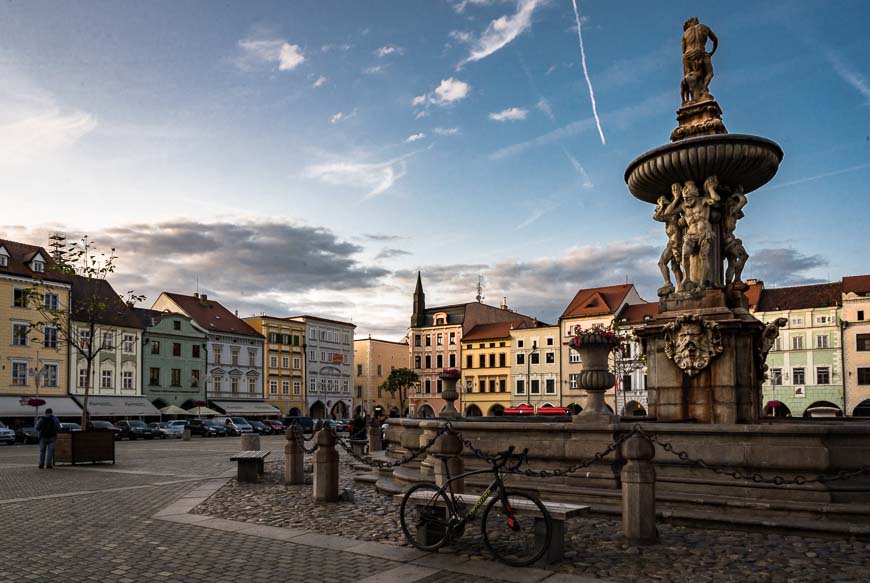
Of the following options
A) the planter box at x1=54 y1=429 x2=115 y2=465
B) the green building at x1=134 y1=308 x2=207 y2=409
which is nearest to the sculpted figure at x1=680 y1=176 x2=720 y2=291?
the planter box at x1=54 y1=429 x2=115 y2=465

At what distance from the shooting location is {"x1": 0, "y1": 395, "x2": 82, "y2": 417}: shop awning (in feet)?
156

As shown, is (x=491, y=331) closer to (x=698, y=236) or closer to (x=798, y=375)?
(x=798, y=375)

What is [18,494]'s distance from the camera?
13945mm

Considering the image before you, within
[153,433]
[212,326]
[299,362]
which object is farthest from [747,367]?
[299,362]

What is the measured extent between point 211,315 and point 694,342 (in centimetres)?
6347

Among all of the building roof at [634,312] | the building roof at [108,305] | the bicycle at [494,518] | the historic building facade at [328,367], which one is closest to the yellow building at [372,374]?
the historic building facade at [328,367]

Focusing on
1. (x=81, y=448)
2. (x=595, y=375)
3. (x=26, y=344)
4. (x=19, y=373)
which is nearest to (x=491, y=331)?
(x=26, y=344)

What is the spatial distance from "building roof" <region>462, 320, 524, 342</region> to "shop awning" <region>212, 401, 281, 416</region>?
22.3m

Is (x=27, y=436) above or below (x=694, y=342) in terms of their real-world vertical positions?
below

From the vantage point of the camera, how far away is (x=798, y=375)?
197ft

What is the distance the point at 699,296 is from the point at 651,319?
932 mm

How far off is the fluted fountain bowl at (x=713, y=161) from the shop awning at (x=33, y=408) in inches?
1746

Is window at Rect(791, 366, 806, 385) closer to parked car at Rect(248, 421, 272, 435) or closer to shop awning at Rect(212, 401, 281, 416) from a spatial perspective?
parked car at Rect(248, 421, 272, 435)

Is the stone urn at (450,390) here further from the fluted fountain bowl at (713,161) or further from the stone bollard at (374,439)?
the fluted fountain bowl at (713,161)
